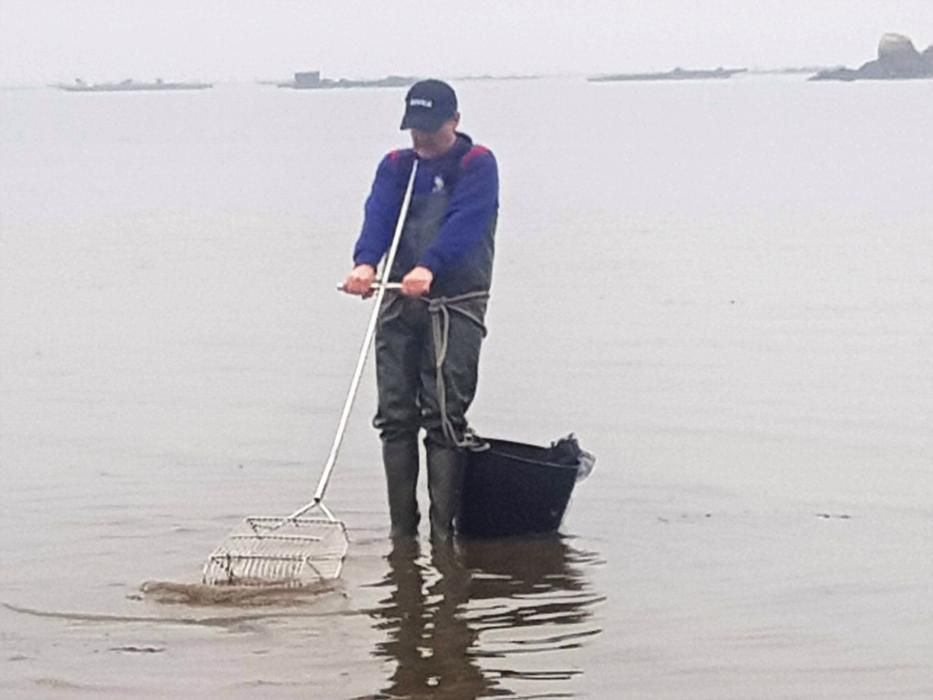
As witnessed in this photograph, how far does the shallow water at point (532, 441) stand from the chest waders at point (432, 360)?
372mm

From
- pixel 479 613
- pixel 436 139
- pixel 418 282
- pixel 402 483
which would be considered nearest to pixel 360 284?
pixel 418 282

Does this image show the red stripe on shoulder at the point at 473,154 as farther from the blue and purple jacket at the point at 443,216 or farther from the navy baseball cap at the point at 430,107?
the navy baseball cap at the point at 430,107

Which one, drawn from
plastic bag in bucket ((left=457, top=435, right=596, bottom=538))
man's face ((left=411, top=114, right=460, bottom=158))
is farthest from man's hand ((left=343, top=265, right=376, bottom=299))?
plastic bag in bucket ((left=457, top=435, right=596, bottom=538))

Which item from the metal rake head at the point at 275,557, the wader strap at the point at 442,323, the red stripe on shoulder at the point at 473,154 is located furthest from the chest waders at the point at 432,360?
the metal rake head at the point at 275,557

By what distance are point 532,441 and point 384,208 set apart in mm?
2851

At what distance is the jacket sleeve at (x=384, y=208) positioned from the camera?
7.95m

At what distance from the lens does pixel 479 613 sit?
7125mm

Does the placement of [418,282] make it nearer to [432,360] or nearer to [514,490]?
[432,360]

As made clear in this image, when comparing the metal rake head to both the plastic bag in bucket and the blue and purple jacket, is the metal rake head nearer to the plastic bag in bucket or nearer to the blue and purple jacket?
the plastic bag in bucket

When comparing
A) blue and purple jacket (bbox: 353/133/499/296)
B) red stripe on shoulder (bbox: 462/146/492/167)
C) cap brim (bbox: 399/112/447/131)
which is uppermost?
cap brim (bbox: 399/112/447/131)

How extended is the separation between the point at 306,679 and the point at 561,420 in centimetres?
488

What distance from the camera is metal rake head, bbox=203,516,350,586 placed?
7.39 meters

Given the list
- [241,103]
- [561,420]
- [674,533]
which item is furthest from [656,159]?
[241,103]

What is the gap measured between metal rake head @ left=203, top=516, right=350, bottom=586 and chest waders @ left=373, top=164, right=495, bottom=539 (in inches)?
17.0
